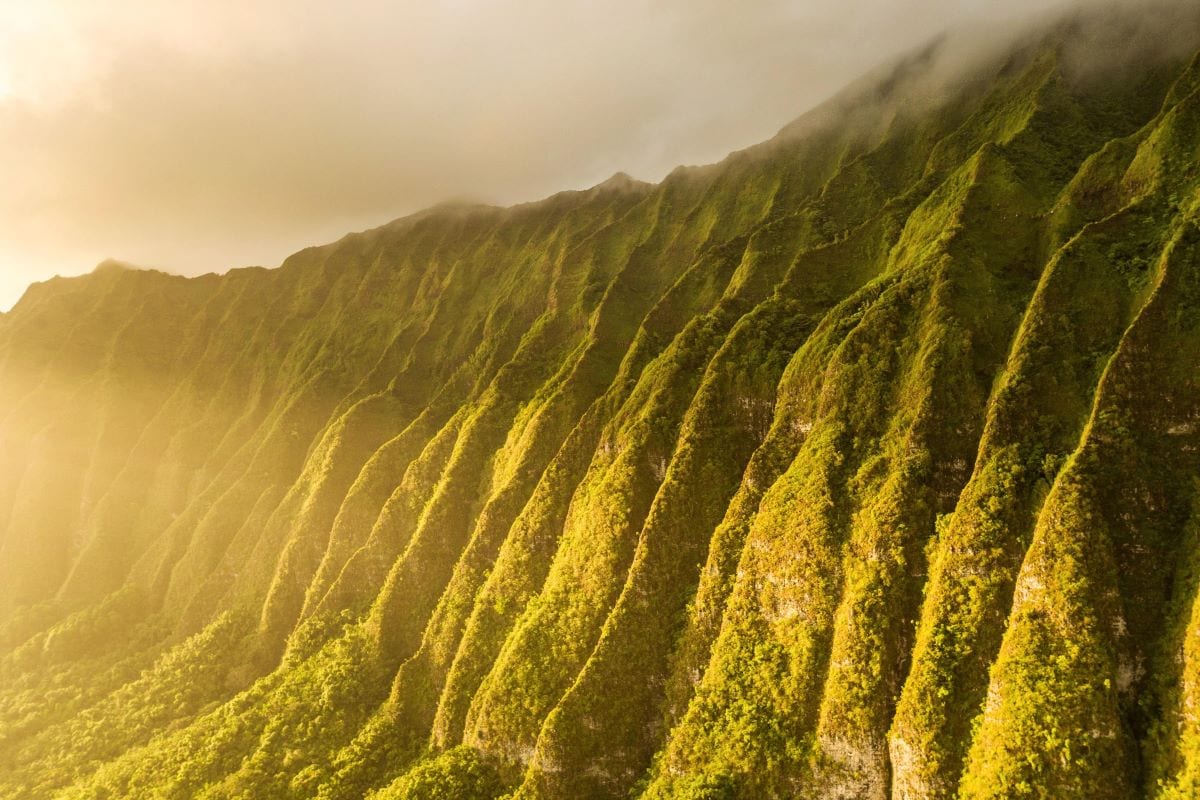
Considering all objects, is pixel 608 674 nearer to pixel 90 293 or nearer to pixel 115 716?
pixel 115 716

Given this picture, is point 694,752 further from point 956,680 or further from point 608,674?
point 956,680

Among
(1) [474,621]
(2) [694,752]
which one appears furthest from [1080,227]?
(1) [474,621]

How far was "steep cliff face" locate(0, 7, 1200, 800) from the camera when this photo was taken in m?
33.9

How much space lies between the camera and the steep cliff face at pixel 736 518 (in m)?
33.9

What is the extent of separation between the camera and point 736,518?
1934 inches

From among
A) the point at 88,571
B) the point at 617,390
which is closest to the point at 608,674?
→ the point at 617,390

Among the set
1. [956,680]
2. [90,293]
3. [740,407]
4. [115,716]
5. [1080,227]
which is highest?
[90,293]

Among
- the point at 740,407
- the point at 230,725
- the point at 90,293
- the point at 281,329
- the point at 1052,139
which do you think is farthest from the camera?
the point at 90,293

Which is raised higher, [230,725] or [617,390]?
[617,390]

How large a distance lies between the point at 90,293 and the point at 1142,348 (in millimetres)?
210394

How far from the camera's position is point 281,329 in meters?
142

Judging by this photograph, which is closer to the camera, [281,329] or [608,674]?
[608,674]

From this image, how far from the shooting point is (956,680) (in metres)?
33.9

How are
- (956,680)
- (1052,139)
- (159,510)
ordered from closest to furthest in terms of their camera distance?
1. (956,680)
2. (1052,139)
3. (159,510)
